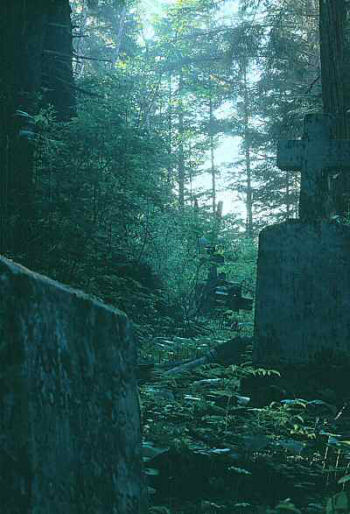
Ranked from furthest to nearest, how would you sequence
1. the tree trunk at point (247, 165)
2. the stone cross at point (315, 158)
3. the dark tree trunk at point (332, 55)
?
the tree trunk at point (247, 165) → the dark tree trunk at point (332, 55) → the stone cross at point (315, 158)

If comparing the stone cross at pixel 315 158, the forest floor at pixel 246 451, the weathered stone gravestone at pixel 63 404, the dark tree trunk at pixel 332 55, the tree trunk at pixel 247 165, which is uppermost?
the tree trunk at pixel 247 165

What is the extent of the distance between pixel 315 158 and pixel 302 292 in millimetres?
1446

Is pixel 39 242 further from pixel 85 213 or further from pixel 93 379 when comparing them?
pixel 93 379

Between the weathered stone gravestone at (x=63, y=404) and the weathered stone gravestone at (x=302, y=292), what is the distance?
339 centimetres

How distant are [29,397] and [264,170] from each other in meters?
31.3

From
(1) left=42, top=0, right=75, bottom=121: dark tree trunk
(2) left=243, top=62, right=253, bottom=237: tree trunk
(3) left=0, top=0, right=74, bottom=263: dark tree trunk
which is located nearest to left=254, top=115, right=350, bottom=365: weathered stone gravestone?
(3) left=0, top=0, right=74, bottom=263: dark tree trunk

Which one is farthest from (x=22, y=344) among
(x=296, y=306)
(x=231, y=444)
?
(x=296, y=306)

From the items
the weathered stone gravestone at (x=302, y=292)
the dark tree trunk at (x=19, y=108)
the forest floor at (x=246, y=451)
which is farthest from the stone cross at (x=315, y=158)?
the dark tree trunk at (x=19, y=108)

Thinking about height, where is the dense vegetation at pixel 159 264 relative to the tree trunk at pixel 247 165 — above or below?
below

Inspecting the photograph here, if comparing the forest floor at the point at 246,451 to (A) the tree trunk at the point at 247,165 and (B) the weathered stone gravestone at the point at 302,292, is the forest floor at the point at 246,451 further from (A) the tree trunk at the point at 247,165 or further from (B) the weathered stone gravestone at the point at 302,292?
(A) the tree trunk at the point at 247,165

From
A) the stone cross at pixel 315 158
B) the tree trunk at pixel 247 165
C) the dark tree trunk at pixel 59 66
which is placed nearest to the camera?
the stone cross at pixel 315 158

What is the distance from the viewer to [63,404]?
1.45 metres

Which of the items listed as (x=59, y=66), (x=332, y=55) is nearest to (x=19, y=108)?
(x=59, y=66)

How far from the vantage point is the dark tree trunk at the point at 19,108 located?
6.42 m
